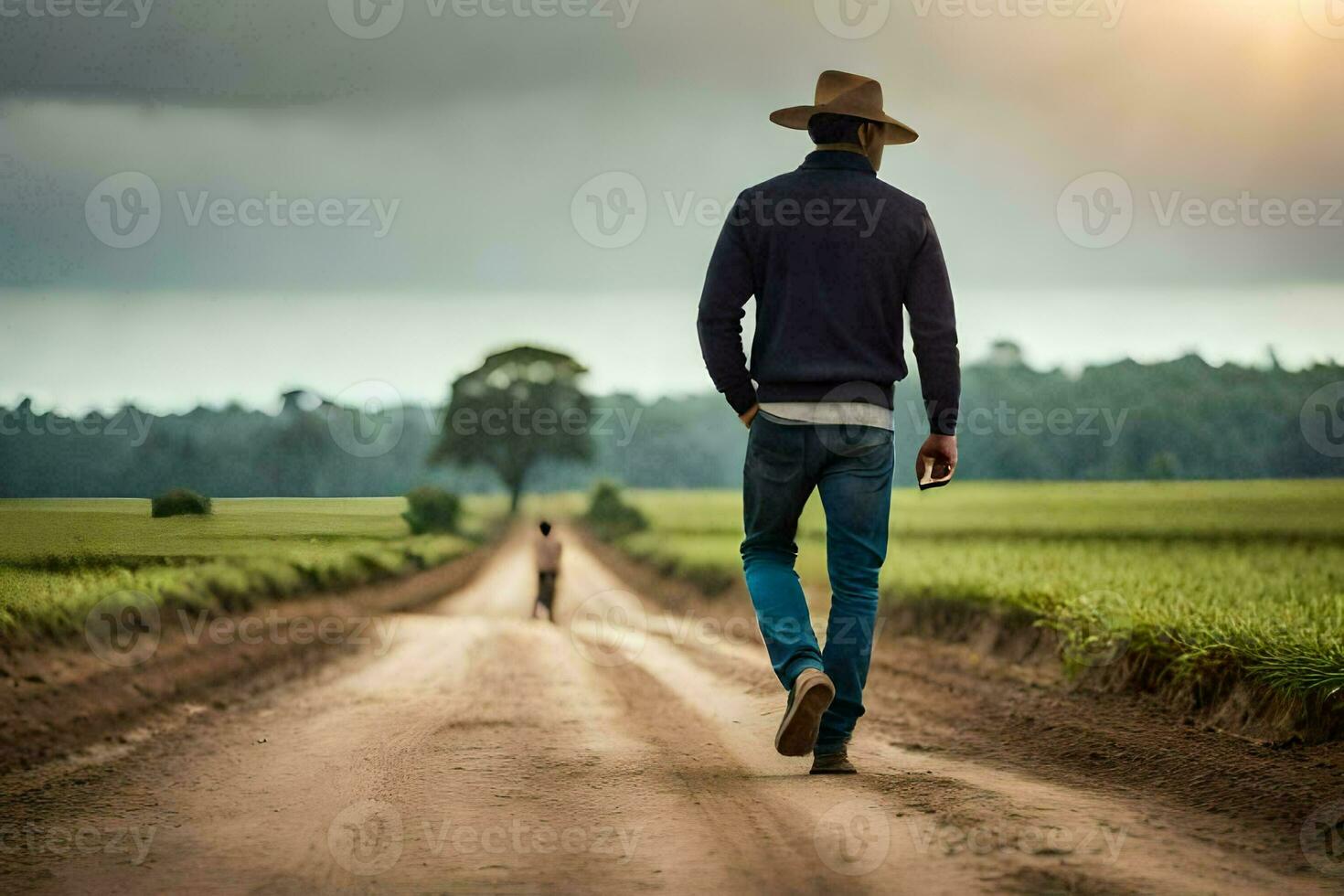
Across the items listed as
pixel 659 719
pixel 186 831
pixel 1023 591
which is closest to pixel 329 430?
pixel 659 719

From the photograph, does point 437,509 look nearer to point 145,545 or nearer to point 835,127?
point 145,545

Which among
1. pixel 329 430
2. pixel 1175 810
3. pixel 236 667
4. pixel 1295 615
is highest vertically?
pixel 329 430

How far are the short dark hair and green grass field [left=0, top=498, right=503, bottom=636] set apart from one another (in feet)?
14.9

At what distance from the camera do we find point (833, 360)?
174 inches

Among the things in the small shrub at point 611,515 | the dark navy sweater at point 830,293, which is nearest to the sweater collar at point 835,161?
the dark navy sweater at point 830,293

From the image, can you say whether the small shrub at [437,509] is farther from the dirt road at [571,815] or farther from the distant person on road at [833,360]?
the distant person on road at [833,360]

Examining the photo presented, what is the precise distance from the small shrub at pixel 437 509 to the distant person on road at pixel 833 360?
13060 mm

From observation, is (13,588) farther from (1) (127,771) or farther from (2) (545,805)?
(2) (545,805)

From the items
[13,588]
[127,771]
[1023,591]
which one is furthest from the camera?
[1023,591]

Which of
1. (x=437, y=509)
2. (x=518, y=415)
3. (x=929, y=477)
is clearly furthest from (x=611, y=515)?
(x=929, y=477)

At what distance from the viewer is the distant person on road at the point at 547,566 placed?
19844 millimetres

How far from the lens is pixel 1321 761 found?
444 cm

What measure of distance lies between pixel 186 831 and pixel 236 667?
19.7ft

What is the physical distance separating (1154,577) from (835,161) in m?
5.36
